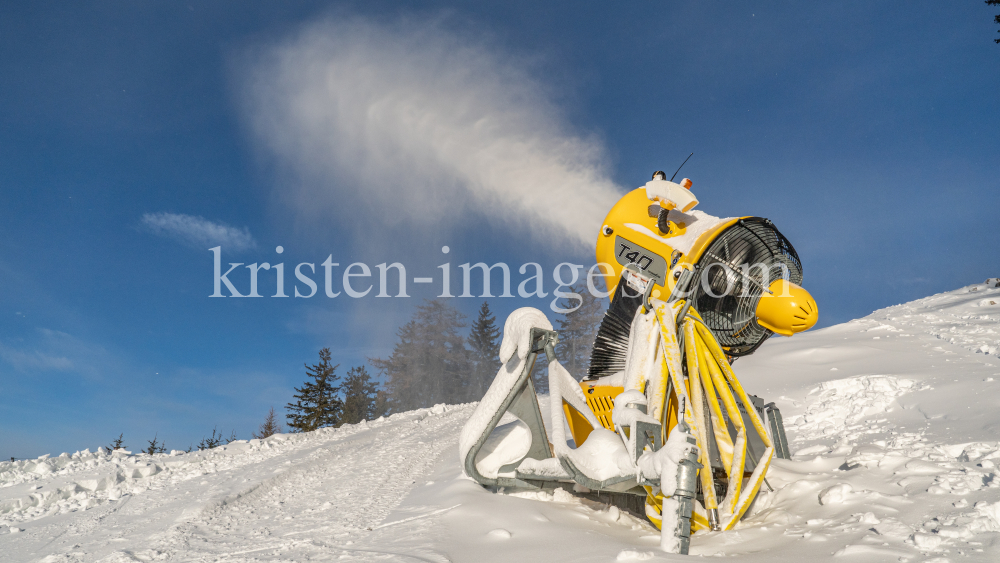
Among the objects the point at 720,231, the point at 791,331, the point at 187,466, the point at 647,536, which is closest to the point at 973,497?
the point at 791,331

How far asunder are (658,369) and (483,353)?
30.4 m

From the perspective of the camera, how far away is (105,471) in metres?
6.63

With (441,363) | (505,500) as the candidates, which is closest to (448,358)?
(441,363)

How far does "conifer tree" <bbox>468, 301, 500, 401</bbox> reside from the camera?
32875 millimetres

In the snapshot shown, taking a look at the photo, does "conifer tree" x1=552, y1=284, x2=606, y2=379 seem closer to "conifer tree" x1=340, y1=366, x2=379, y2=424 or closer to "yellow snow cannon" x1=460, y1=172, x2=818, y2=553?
"conifer tree" x1=340, y1=366, x2=379, y2=424

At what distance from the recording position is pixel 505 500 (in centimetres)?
436

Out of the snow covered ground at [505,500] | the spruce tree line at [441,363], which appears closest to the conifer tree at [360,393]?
the spruce tree line at [441,363]

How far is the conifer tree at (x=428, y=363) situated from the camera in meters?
32.2

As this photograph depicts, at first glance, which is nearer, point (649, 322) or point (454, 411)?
point (649, 322)

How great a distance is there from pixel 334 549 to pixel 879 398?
27.4 feet

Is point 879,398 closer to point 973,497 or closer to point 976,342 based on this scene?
point 976,342

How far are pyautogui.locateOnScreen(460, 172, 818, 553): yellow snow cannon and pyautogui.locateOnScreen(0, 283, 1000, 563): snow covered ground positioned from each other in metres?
0.36

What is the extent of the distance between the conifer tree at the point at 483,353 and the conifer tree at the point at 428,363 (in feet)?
1.80

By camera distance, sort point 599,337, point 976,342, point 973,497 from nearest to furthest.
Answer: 1. point 973,497
2. point 599,337
3. point 976,342
